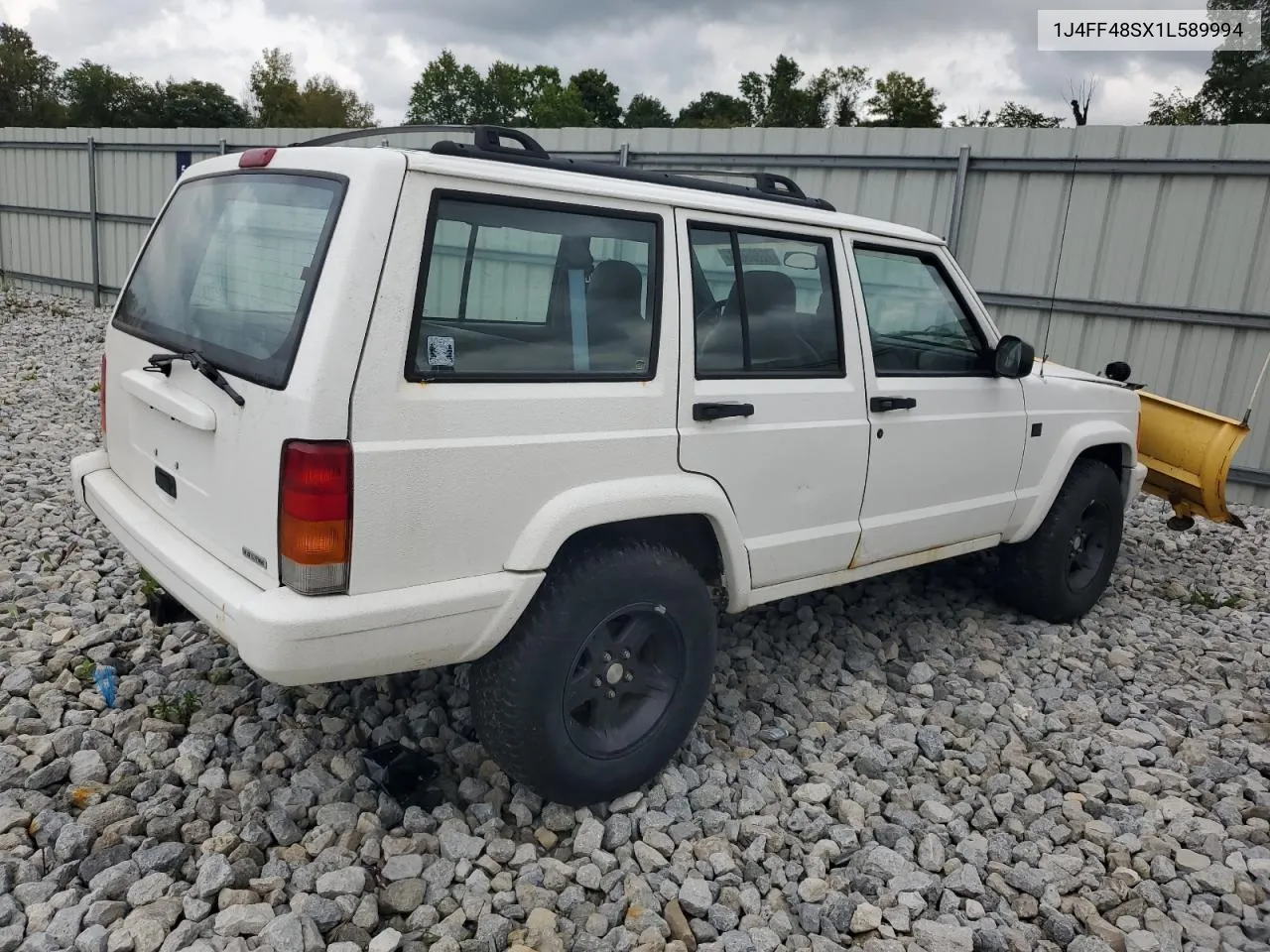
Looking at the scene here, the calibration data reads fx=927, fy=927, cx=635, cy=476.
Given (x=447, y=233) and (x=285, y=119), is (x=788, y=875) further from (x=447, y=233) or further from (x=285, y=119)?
(x=285, y=119)

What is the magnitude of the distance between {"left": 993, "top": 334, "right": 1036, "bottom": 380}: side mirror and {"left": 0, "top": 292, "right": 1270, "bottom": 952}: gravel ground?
52.6 inches

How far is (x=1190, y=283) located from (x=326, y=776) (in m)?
7.45

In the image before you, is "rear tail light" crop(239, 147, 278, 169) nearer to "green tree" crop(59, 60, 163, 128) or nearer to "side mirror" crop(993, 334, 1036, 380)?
"side mirror" crop(993, 334, 1036, 380)

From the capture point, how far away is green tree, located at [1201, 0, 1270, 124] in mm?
31531

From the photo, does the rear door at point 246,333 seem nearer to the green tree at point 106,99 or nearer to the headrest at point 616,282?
the headrest at point 616,282

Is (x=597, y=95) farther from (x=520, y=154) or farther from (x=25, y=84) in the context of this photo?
(x=520, y=154)

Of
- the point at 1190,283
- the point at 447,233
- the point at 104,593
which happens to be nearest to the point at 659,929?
the point at 447,233

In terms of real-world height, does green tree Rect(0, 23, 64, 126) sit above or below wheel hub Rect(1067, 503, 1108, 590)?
above

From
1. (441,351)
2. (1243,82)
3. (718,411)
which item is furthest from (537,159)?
(1243,82)

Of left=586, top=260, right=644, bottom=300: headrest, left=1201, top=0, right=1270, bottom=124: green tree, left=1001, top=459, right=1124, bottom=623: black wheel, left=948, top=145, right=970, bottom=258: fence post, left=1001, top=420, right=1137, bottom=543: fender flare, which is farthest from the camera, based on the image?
left=1201, top=0, right=1270, bottom=124: green tree

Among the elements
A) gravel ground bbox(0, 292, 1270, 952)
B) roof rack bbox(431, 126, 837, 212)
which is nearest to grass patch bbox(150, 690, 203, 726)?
gravel ground bbox(0, 292, 1270, 952)

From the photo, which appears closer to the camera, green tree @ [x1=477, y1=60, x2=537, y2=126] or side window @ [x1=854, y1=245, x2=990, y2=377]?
side window @ [x1=854, y1=245, x2=990, y2=377]

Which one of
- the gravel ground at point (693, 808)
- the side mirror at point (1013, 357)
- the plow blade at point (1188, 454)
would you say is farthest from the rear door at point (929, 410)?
the plow blade at point (1188, 454)

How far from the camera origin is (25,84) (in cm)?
4825
